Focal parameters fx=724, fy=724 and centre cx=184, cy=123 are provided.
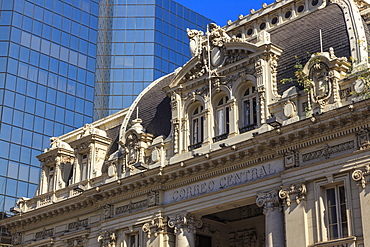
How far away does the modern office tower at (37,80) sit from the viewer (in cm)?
7319

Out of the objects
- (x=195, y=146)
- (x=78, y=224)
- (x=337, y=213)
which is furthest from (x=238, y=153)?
(x=78, y=224)

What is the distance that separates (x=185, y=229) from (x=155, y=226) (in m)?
2.14

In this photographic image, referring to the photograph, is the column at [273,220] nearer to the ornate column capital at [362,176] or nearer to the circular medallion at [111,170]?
the ornate column capital at [362,176]

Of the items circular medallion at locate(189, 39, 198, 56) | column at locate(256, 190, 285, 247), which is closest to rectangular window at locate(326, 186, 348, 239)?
Result: column at locate(256, 190, 285, 247)

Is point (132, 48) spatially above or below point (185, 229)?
above

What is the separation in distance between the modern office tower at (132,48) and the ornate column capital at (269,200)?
182 ft

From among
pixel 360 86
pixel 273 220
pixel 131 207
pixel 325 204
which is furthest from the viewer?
pixel 131 207

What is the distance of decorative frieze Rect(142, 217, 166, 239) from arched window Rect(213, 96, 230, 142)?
556cm

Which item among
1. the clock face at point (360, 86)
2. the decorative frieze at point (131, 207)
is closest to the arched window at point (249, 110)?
the clock face at point (360, 86)

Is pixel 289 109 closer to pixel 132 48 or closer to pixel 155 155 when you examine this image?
pixel 155 155

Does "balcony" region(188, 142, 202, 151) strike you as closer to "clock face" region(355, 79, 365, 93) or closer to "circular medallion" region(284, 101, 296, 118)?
"circular medallion" region(284, 101, 296, 118)

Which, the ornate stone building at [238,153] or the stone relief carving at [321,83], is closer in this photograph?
the ornate stone building at [238,153]

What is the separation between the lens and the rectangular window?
32.8 m

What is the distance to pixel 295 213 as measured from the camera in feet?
112
